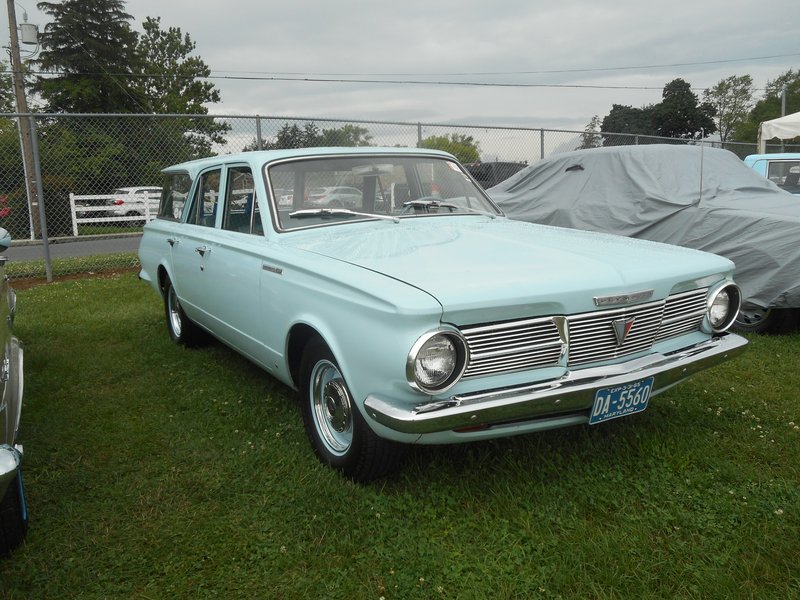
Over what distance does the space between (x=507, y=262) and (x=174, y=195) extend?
11.8 feet

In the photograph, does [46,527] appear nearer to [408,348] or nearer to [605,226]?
[408,348]

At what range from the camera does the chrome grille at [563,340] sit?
2.49 metres

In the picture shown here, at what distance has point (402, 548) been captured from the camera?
8.30 ft

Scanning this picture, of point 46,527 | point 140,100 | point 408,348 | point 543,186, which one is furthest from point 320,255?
point 140,100

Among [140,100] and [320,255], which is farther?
[140,100]

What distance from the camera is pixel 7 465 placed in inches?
76.4

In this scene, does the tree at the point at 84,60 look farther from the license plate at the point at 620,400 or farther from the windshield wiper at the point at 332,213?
the license plate at the point at 620,400

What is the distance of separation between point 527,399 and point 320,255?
1.22 metres

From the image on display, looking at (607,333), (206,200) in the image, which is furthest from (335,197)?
(607,333)

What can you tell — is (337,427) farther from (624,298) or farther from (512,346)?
(624,298)

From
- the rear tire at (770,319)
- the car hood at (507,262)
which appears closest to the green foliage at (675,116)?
the rear tire at (770,319)

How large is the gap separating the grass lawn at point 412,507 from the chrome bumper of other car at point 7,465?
24.4 inches

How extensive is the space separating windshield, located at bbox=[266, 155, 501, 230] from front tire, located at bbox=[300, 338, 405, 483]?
947 millimetres

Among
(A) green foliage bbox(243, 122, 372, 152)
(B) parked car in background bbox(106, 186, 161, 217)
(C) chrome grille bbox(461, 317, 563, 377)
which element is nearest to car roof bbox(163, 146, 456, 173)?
(C) chrome grille bbox(461, 317, 563, 377)
